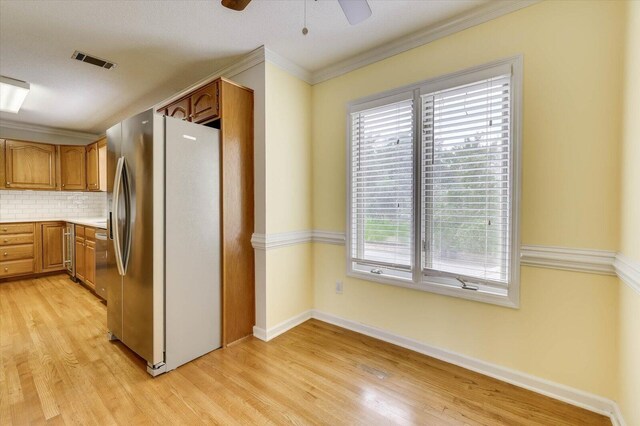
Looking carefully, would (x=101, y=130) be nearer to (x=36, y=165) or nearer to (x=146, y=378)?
(x=36, y=165)

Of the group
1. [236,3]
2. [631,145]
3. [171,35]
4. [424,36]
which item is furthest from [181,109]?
[631,145]

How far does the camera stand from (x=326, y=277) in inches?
117

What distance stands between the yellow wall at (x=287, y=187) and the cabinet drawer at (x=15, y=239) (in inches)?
176

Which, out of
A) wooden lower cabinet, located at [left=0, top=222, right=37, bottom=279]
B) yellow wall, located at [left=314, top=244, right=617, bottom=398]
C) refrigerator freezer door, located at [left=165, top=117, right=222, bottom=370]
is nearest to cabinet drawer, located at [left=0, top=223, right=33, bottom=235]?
wooden lower cabinet, located at [left=0, top=222, right=37, bottom=279]

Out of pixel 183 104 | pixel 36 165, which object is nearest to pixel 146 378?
pixel 183 104

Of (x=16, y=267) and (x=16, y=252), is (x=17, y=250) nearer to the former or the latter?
(x=16, y=252)

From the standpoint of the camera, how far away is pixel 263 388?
6.23 ft

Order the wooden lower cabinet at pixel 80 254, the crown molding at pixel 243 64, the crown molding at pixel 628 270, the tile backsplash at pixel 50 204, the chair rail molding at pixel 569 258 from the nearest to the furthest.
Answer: the crown molding at pixel 628 270 → the chair rail molding at pixel 569 258 → the crown molding at pixel 243 64 → the wooden lower cabinet at pixel 80 254 → the tile backsplash at pixel 50 204

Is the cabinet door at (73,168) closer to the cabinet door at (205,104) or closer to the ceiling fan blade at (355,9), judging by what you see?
the cabinet door at (205,104)

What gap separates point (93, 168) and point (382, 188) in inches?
202

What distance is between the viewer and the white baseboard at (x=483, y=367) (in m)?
1.67

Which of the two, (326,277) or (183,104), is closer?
(183,104)

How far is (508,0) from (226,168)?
2.35 meters

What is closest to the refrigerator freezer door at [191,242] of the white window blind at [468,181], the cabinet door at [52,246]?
the white window blind at [468,181]
